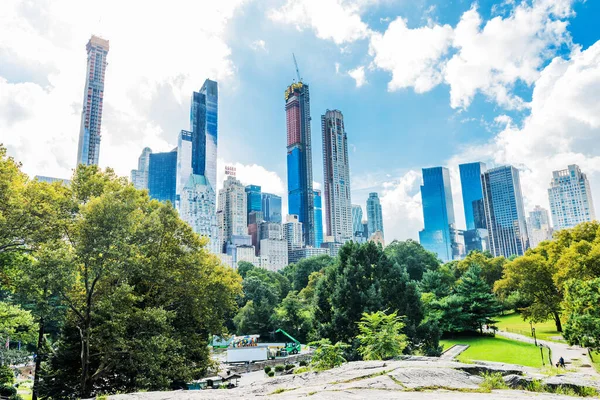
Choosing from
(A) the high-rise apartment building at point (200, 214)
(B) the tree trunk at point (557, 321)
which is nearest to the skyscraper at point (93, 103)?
(A) the high-rise apartment building at point (200, 214)

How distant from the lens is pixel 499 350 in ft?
110

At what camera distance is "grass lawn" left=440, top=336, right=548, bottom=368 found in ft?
95.3

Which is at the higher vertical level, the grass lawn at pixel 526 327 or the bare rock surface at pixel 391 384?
the bare rock surface at pixel 391 384

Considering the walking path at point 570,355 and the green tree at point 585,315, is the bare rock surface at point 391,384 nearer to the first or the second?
the walking path at point 570,355

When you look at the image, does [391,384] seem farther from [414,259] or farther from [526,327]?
[414,259]

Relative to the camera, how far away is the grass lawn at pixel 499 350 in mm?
29041

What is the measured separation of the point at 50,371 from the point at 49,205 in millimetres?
9285

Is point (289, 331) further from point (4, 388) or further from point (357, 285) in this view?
point (4, 388)

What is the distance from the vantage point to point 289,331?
5281 centimetres

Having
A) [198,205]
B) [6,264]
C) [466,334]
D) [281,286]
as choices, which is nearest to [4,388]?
[6,264]

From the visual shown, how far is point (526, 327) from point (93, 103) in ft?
629

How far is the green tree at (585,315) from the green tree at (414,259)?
43271 millimetres

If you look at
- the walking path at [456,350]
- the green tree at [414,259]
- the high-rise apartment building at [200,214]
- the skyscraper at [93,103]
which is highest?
the skyscraper at [93,103]

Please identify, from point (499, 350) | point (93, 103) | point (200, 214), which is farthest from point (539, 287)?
point (93, 103)
